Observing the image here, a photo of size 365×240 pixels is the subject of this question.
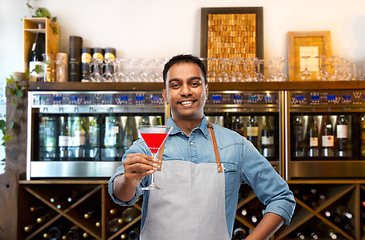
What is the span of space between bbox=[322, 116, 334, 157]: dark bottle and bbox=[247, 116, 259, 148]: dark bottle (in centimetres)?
63

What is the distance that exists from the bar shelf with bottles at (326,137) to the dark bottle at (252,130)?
294 millimetres

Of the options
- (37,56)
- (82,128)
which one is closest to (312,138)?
(82,128)

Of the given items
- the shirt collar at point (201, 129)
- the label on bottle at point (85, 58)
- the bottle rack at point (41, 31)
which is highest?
the bottle rack at point (41, 31)

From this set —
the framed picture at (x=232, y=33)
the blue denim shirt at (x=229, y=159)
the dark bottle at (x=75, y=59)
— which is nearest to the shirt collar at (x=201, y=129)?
the blue denim shirt at (x=229, y=159)

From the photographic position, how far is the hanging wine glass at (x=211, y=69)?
116 inches

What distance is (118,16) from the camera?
339 centimetres

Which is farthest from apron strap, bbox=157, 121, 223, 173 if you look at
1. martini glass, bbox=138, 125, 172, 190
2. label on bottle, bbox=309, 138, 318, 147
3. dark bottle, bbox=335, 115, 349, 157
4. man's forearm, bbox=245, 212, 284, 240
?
dark bottle, bbox=335, 115, 349, 157

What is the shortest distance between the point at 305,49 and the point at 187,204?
2.59m

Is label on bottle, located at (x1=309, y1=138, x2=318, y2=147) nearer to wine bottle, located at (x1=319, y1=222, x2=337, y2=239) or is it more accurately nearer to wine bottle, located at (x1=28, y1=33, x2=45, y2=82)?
wine bottle, located at (x1=319, y1=222, x2=337, y2=239)

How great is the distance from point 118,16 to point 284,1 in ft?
6.14

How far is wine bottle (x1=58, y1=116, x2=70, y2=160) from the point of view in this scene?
284 centimetres

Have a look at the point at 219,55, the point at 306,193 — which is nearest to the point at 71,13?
the point at 219,55

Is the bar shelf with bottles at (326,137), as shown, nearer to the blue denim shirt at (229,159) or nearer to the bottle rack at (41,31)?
the blue denim shirt at (229,159)

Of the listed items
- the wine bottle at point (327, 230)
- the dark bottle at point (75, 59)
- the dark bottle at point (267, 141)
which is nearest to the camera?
the wine bottle at point (327, 230)
